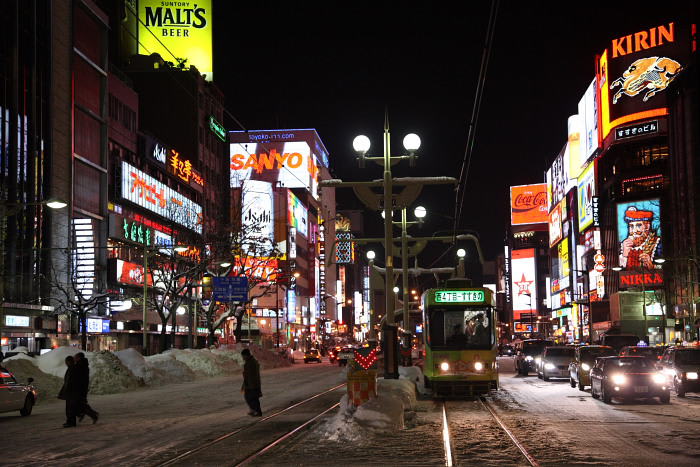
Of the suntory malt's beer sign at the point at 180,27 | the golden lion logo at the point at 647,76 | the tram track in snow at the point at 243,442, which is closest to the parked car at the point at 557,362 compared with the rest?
the tram track in snow at the point at 243,442

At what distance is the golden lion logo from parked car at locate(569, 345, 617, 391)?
6587cm

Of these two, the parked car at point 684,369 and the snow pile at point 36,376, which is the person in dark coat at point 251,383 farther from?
the parked car at point 684,369

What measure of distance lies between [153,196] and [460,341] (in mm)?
58246

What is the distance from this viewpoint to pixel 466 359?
87.4 ft

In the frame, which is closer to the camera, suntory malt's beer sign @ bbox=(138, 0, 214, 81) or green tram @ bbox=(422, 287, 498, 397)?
green tram @ bbox=(422, 287, 498, 397)

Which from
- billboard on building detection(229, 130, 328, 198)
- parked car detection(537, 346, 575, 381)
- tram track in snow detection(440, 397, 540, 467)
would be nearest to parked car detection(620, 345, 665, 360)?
parked car detection(537, 346, 575, 381)

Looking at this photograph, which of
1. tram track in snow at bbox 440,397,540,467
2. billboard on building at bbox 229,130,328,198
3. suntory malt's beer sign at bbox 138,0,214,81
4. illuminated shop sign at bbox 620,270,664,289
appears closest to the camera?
tram track in snow at bbox 440,397,540,467

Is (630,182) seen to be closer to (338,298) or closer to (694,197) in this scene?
(694,197)

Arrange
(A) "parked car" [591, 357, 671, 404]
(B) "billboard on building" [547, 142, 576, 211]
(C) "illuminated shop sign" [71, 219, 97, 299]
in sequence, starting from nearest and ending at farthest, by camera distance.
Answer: (A) "parked car" [591, 357, 671, 404] → (C) "illuminated shop sign" [71, 219, 97, 299] → (B) "billboard on building" [547, 142, 576, 211]

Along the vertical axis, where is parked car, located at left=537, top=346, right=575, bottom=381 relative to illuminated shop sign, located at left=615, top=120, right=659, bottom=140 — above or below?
below

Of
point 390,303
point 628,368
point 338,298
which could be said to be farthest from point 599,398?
point 338,298

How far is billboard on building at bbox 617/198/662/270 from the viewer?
91.0 m

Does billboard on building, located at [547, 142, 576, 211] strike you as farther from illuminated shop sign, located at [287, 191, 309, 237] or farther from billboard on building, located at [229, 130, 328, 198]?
billboard on building, located at [229, 130, 328, 198]

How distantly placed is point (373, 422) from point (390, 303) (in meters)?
12.7
